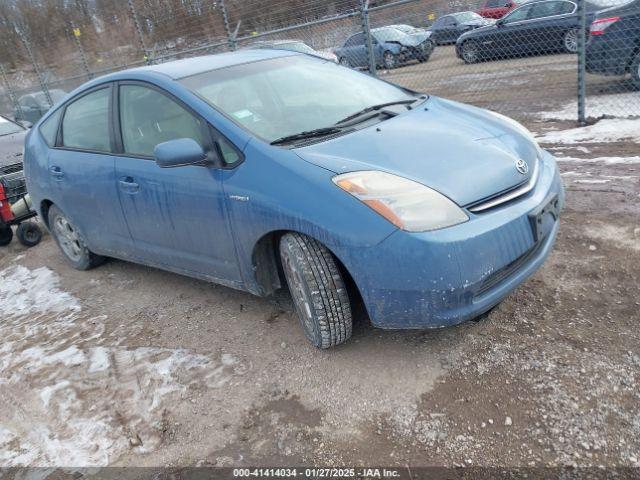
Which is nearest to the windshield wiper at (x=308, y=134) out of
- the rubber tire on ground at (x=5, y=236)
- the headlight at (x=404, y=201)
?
the headlight at (x=404, y=201)

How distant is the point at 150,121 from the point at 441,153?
1973 millimetres

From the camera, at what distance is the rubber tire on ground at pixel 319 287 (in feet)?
8.81

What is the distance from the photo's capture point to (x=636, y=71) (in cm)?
748

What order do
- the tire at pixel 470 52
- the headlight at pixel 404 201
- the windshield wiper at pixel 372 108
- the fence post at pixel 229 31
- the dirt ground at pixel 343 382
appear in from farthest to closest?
the tire at pixel 470 52 < the fence post at pixel 229 31 < the windshield wiper at pixel 372 108 < the headlight at pixel 404 201 < the dirt ground at pixel 343 382

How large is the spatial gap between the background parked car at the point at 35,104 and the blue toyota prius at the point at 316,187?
1434 centimetres

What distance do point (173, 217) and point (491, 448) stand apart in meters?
2.27

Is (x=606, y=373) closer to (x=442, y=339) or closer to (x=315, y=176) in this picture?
(x=442, y=339)

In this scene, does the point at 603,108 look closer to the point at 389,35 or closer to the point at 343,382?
the point at 343,382

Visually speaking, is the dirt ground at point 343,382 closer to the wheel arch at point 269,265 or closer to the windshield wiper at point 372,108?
the wheel arch at point 269,265

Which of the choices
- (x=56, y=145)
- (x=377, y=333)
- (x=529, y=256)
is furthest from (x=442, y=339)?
(x=56, y=145)

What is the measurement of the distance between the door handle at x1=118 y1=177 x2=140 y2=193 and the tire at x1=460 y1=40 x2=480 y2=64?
1152 cm

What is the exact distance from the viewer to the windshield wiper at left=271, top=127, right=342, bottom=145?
2.96 meters

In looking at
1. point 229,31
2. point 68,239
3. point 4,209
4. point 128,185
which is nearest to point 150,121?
point 128,185

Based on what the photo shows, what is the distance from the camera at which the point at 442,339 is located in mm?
2920
